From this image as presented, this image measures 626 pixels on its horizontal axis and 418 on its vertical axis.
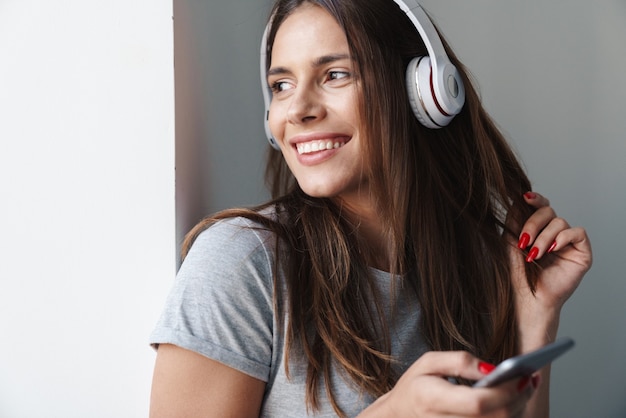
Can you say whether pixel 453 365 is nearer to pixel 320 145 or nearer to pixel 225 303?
pixel 225 303

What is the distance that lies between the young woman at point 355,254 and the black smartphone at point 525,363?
0.23 meters

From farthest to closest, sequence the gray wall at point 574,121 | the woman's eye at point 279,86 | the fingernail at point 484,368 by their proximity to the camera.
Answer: the gray wall at point 574,121 < the woman's eye at point 279,86 < the fingernail at point 484,368

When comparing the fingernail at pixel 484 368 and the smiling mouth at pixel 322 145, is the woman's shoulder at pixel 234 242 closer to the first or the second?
the smiling mouth at pixel 322 145

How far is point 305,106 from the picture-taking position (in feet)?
3.94

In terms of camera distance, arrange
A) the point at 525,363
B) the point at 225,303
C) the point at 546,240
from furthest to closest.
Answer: the point at 546,240 < the point at 225,303 < the point at 525,363

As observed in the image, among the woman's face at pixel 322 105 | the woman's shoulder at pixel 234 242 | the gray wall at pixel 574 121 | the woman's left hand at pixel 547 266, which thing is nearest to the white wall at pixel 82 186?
the woman's shoulder at pixel 234 242

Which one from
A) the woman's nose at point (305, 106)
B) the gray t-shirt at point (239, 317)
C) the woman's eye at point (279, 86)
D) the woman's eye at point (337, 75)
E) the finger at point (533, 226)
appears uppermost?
the woman's eye at point (337, 75)

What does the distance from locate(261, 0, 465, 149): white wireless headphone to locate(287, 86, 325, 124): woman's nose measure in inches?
6.4

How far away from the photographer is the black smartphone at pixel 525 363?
2.05ft

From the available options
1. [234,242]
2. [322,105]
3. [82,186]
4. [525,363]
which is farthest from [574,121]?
[525,363]

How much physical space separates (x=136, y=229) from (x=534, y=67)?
1268 mm

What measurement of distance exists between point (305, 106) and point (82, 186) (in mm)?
412

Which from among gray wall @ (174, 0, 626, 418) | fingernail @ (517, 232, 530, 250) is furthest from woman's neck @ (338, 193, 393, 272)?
gray wall @ (174, 0, 626, 418)

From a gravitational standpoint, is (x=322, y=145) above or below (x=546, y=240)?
above
